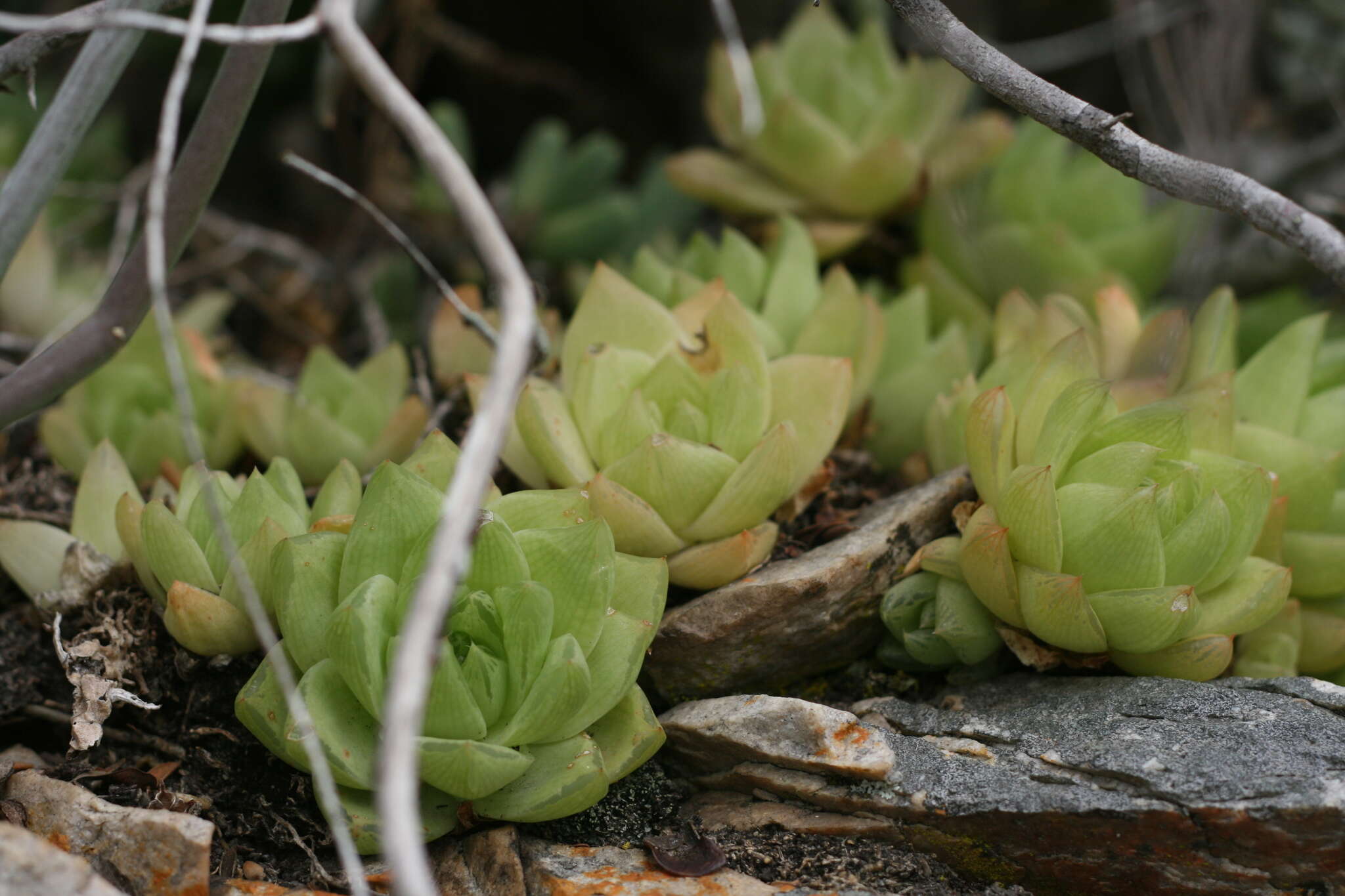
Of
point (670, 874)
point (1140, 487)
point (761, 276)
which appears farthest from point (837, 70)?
point (670, 874)

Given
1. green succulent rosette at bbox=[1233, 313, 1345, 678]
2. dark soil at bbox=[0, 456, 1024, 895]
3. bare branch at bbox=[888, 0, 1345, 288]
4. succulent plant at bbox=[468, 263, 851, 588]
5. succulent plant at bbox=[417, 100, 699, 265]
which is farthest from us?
succulent plant at bbox=[417, 100, 699, 265]

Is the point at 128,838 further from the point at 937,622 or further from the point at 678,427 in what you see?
the point at 937,622

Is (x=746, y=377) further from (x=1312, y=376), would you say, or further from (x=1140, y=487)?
(x=1312, y=376)

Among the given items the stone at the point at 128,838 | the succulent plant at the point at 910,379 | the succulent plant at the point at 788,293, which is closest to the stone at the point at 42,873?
the stone at the point at 128,838

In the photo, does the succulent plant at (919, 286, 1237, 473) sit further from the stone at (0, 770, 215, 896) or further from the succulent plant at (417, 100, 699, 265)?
the stone at (0, 770, 215, 896)

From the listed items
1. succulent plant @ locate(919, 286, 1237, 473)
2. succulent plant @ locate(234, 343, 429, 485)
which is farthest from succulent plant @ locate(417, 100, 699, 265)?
succulent plant @ locate(919, 286, 1237, 473)

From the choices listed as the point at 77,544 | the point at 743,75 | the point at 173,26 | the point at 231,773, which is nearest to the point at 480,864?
the point at 231,773

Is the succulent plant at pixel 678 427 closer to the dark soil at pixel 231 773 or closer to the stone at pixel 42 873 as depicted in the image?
the dark soil at pixel 231 773
